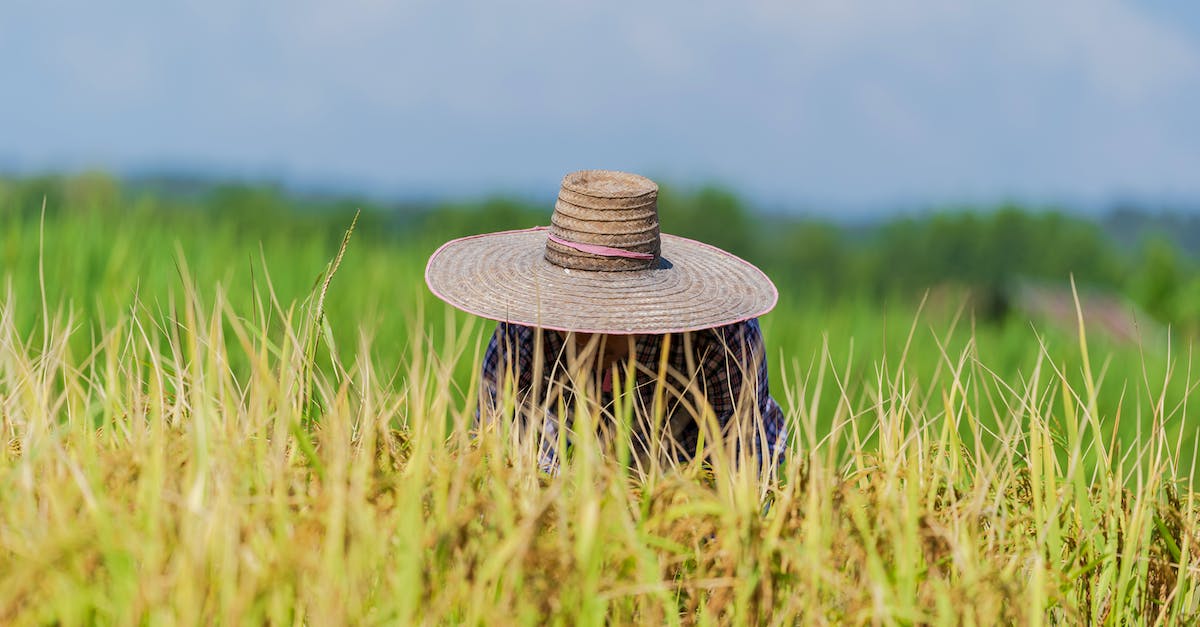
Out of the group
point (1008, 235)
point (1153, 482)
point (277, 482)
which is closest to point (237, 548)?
point (277, 482)

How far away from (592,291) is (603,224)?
17cm

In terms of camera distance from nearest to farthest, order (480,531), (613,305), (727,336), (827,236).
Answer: (480,531) → (613,305) → (727,336) → (827,236)

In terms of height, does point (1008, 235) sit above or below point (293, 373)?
below

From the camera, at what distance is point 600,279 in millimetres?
2781

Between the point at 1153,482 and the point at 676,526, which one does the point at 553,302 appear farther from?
the point at 1153,482

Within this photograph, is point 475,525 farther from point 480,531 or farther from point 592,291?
point 592,291

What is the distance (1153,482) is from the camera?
238cm

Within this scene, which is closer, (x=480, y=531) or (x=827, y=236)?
(x=480, y=531)

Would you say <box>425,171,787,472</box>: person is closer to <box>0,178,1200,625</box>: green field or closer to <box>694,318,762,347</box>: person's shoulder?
<box>694,318,762,347</box>: person's shoulder

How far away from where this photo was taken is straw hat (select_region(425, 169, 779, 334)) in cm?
268

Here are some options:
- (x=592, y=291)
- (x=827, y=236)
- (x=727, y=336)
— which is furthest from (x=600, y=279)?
(x=827, y=236)

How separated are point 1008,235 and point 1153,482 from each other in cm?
1571

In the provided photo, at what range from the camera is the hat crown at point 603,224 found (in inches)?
109

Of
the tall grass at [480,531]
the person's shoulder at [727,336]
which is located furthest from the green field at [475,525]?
the person's shoulder at [727,336]
